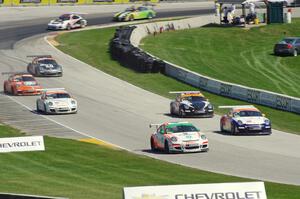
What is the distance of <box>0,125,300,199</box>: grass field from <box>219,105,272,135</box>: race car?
672cm

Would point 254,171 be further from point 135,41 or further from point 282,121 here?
point 135,41

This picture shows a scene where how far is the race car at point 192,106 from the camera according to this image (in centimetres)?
4734

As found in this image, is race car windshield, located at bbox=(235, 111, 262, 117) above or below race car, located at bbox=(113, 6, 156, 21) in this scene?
above

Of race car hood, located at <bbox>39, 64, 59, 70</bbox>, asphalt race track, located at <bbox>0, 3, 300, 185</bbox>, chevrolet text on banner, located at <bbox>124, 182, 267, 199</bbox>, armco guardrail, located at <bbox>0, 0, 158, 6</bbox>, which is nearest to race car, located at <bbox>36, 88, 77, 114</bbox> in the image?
asphalt race track, located at <bbox>0, 3, 300, 185</bbox>

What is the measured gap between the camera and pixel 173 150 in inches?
1444

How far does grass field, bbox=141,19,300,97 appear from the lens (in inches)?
2335

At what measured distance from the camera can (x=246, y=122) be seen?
41.1 meters

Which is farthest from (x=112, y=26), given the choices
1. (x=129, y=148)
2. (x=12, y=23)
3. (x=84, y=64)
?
(x=129, y=148)

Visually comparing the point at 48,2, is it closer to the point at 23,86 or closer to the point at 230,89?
the point at 23,86

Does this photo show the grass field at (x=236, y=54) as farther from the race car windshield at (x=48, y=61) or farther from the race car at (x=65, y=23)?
the race car at (x=65, y=23)

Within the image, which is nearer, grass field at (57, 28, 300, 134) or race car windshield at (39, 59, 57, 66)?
grass field at (57, 28, 300, 134)

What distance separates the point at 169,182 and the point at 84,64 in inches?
1563

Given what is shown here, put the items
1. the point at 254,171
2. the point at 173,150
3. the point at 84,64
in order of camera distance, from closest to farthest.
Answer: the point at 254,171
the point at 173,150
the point at 84,64

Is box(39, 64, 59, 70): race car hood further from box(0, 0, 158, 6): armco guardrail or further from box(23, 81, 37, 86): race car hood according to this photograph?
box(0, 0, 158, 6): armco guardrail
